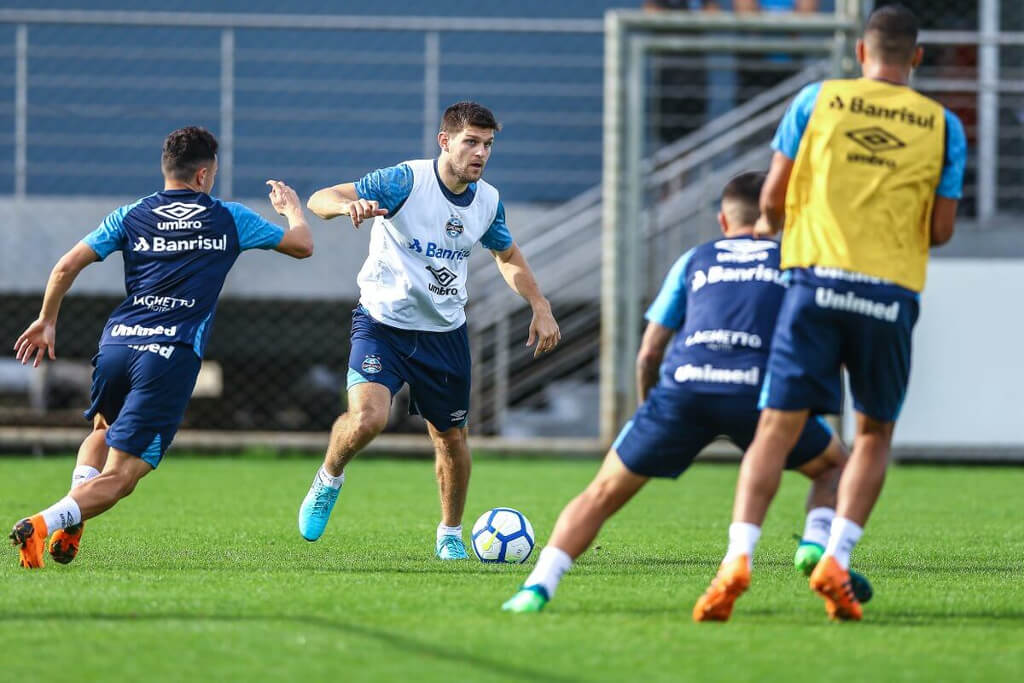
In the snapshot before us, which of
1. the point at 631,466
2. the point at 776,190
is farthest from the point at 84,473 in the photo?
the point at 776,190

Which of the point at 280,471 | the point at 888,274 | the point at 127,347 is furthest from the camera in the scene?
the point at 280,471

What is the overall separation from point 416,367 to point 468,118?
40.0 inches

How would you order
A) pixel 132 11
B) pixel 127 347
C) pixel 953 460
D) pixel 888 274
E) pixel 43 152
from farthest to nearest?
pixel 132 11, pixel 43 152, pixel 953 460, pixel 127 347, pixel 888 274

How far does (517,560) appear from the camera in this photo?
5.80 metres

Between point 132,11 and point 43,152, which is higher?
point 132,11

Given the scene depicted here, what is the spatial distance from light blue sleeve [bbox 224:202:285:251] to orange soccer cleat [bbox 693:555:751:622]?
2341mm

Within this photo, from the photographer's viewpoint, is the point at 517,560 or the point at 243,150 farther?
the point at 243,150

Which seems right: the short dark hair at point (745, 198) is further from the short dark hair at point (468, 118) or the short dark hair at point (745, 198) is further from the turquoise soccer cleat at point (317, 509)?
the turquoise soccer cleat at point (317, 509)

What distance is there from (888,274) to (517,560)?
2.09 meters

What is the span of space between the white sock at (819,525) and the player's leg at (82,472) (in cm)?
251

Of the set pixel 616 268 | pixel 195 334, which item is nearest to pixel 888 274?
pixel 195 334

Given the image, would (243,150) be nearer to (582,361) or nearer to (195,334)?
(582,361)

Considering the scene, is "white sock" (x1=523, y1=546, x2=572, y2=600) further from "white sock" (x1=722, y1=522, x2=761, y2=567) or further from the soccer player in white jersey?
the soccer player in white jersey

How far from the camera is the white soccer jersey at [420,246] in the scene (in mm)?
6133
